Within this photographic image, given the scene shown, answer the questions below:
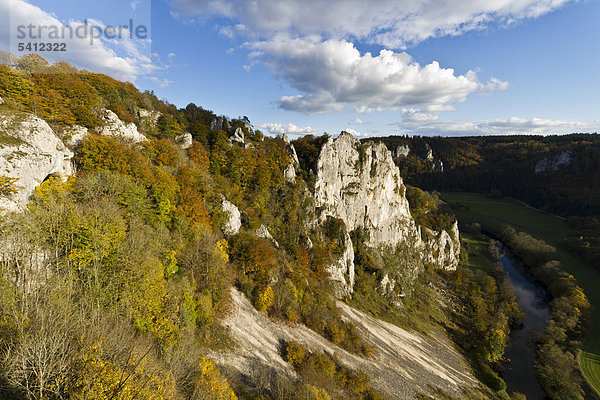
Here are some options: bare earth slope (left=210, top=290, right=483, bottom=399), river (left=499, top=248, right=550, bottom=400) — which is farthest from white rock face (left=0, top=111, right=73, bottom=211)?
river (left=499, top=248, right=550, bottom=400)

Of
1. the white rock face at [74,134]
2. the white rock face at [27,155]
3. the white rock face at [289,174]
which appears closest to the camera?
the white rock face at [27,155]

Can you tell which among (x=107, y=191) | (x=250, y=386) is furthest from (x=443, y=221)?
(x=107, y=191)

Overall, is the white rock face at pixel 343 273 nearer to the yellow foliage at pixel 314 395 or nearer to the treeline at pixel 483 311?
the treeline at pixel 483 311

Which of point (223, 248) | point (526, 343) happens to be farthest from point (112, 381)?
point (526, 343)

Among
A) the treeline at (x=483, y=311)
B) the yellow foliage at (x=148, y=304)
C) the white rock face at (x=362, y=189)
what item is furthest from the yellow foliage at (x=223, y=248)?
→ the treeline at (x=483, y=311)

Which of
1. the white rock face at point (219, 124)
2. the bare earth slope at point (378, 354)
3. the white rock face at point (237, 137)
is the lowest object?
the bare earth slope at point (378, 354)

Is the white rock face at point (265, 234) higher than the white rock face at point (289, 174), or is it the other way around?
the white rock face at point (289, 174)

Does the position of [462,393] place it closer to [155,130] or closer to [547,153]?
[155,130]
